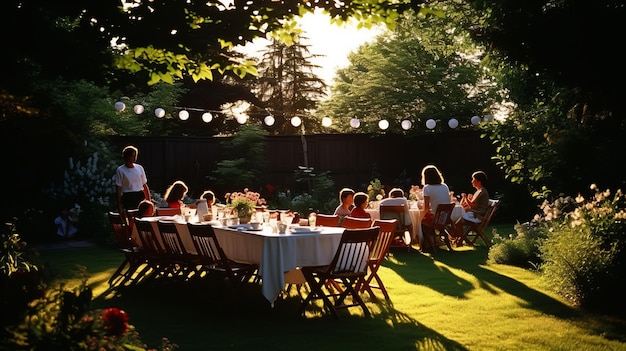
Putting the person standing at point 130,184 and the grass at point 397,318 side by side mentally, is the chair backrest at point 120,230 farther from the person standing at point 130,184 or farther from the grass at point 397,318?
the person standing at point 130,184

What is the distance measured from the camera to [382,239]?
861 centimetres

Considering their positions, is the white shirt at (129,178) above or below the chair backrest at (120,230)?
above

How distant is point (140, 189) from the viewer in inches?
447

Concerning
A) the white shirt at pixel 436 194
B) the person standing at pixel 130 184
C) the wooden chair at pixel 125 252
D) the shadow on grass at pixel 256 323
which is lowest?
the shadow on grass at pixel 256 323

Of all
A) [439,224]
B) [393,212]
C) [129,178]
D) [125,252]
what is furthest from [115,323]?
[439,224]

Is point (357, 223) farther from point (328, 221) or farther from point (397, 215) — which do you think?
point (397, 215)

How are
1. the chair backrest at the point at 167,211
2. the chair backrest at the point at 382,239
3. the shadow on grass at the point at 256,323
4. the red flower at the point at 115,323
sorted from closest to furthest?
the red flower at the point at 115,323, the shadow on grass at the point at 256,323, the chair backrest at the point at 382,239, the chair backrest at the point at 167,211

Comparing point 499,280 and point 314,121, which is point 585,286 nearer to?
point 499,280

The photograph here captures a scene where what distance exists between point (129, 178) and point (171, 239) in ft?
7.81

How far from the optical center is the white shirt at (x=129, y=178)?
11156 mm

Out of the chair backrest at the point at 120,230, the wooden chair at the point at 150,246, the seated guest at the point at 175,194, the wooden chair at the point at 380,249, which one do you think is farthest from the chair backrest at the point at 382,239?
the seated guest at the point at 175,194

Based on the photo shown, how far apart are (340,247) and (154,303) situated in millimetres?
2541

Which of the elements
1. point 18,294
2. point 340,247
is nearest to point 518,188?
point 340,247

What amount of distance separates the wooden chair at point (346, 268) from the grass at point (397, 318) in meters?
0.18
